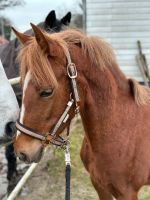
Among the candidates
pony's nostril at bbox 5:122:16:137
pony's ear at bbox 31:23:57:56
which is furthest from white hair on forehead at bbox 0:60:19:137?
pony's ear at bbox 31:23:57:56

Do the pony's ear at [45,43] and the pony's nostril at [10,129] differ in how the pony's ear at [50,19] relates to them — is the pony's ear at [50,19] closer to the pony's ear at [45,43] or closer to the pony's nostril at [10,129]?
the pony's nostril at [10,129]

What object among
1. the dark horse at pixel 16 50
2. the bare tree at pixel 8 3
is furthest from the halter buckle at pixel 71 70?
the bare tree at pixel 8 3

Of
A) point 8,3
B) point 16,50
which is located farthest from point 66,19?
point 8,3

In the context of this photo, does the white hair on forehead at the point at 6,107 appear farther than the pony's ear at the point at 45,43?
Yes

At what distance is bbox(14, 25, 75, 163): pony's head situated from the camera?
2.19m

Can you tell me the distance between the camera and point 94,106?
8.15 ft

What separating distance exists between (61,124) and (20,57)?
1.50 ft

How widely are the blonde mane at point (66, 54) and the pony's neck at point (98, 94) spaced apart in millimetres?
41

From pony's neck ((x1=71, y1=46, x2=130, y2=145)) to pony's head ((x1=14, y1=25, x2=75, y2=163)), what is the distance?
0.14 meters

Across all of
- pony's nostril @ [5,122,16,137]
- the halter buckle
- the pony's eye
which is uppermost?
the halter buckle

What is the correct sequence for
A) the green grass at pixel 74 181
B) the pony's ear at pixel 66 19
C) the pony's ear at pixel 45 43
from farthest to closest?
1. the green grass at pixel 74 181
2. the pony's ear at pixel 66 19
3. the pony's ear at pixel 45 43

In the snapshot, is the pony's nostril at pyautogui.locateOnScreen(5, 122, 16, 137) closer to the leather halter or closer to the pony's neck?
the leather halter

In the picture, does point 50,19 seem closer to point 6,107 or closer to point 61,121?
point 6,107

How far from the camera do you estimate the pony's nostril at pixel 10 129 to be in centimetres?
256
